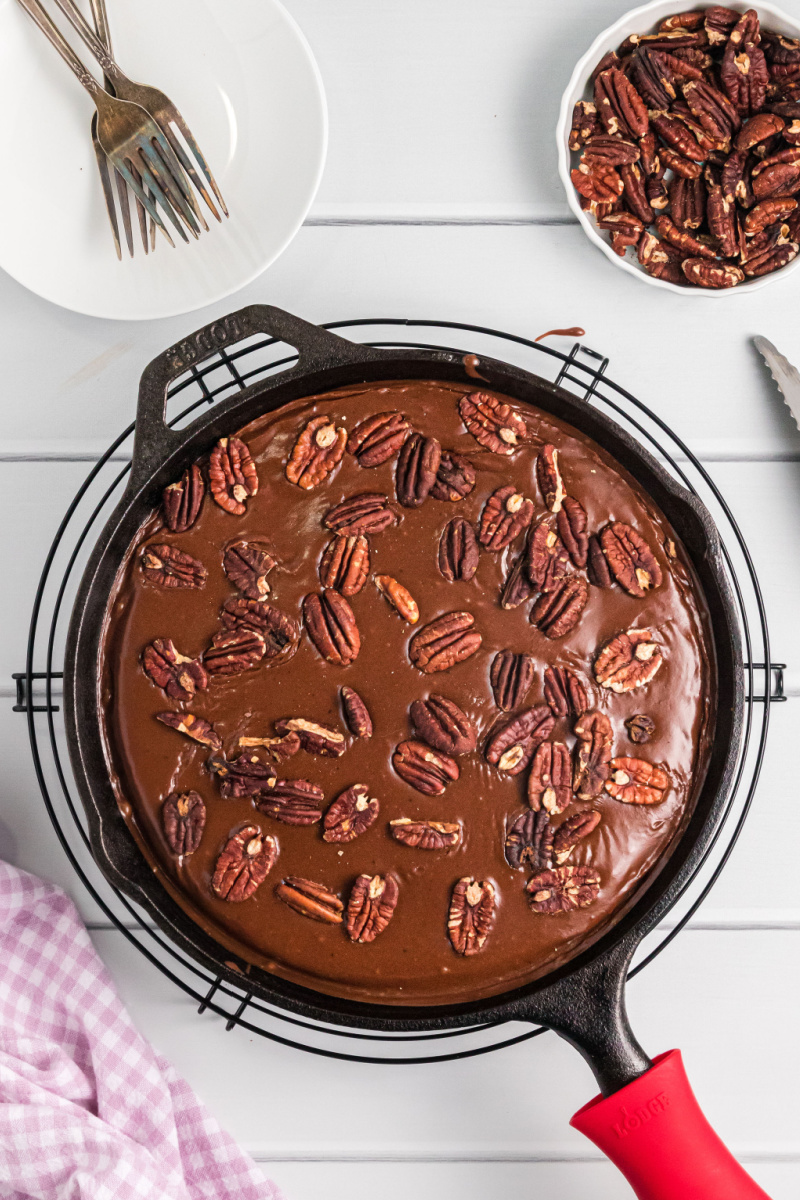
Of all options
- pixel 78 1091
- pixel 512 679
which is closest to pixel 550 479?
pixel 512 679

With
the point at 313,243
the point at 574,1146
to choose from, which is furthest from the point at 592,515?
the point at 574,1146

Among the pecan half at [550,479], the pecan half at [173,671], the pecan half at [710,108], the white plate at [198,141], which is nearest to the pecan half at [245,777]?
the pecan half at [173,671]

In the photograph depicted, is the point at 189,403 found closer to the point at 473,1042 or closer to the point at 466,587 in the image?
the point at 466,587

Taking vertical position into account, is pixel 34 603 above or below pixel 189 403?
below

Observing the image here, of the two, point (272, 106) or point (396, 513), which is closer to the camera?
point (396, 513)

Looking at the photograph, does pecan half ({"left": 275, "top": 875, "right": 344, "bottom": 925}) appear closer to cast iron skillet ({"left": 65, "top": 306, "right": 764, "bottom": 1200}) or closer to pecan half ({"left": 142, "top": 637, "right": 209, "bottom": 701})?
cast iron skillet ({"left": 65, "top": 306, "right": 764, "bottom": 1200})

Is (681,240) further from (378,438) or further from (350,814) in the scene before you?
(350,814)
